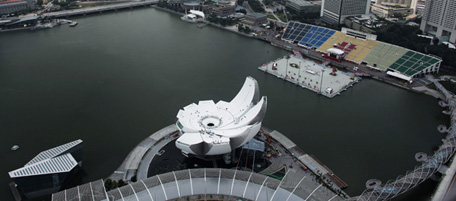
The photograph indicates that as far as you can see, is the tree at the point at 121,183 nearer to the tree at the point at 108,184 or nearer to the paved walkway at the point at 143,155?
the tree at the point at 108,184

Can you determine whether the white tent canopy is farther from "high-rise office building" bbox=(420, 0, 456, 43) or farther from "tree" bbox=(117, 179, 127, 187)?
"tree" bbox=(117, 179, 127, 187)

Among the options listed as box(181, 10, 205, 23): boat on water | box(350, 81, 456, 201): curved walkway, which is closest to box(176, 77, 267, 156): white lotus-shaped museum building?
box(350, 81, 456, 201): curved walkway

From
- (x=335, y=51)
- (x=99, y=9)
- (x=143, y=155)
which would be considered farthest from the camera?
(x=99, y=9)

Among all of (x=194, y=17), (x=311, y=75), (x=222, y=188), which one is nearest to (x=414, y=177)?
(x=222, y=188)

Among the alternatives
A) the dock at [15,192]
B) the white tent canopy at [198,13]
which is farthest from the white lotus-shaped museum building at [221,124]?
the white tent canopy at [198,13]

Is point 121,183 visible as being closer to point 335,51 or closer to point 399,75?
point 399,75
